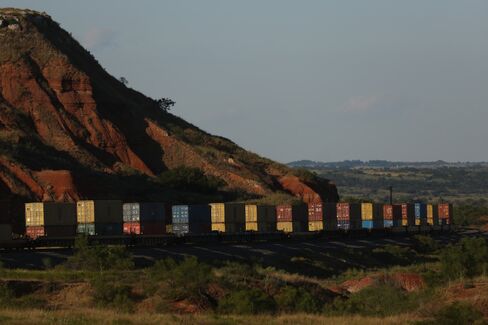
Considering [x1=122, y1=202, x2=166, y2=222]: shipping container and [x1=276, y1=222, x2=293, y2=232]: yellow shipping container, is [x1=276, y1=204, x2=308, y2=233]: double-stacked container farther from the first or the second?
[x1=122, y1=202, x2=166, y2=222]: shipping container

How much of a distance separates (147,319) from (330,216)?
76677mm

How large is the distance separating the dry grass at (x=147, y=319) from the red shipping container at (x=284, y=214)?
63.9 m

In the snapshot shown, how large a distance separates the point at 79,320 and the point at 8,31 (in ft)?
362

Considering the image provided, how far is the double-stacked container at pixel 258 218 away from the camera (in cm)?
9550

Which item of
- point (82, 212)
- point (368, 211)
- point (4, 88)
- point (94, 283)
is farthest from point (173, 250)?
point (4, 88)

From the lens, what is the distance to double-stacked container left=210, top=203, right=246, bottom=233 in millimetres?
90750

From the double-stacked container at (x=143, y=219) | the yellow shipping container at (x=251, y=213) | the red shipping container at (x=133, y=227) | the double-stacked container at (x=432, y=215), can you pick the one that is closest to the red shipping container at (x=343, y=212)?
the yellow shipping container at (x=251, y=213)

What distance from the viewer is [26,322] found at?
30.9 m

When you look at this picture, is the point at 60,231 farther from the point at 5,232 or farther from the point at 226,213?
the point at 226,213

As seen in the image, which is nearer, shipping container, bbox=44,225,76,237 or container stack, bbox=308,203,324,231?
shipping container, bbox=44,225,76,237

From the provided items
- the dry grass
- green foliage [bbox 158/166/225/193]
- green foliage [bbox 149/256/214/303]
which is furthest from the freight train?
A: the dry grass

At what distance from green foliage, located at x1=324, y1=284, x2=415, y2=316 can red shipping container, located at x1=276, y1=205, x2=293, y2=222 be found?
4609 cm

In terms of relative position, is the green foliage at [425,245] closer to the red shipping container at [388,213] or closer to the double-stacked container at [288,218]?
the double-stacked container at [288,218]

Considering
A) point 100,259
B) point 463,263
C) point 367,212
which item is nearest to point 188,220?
point 463,263
